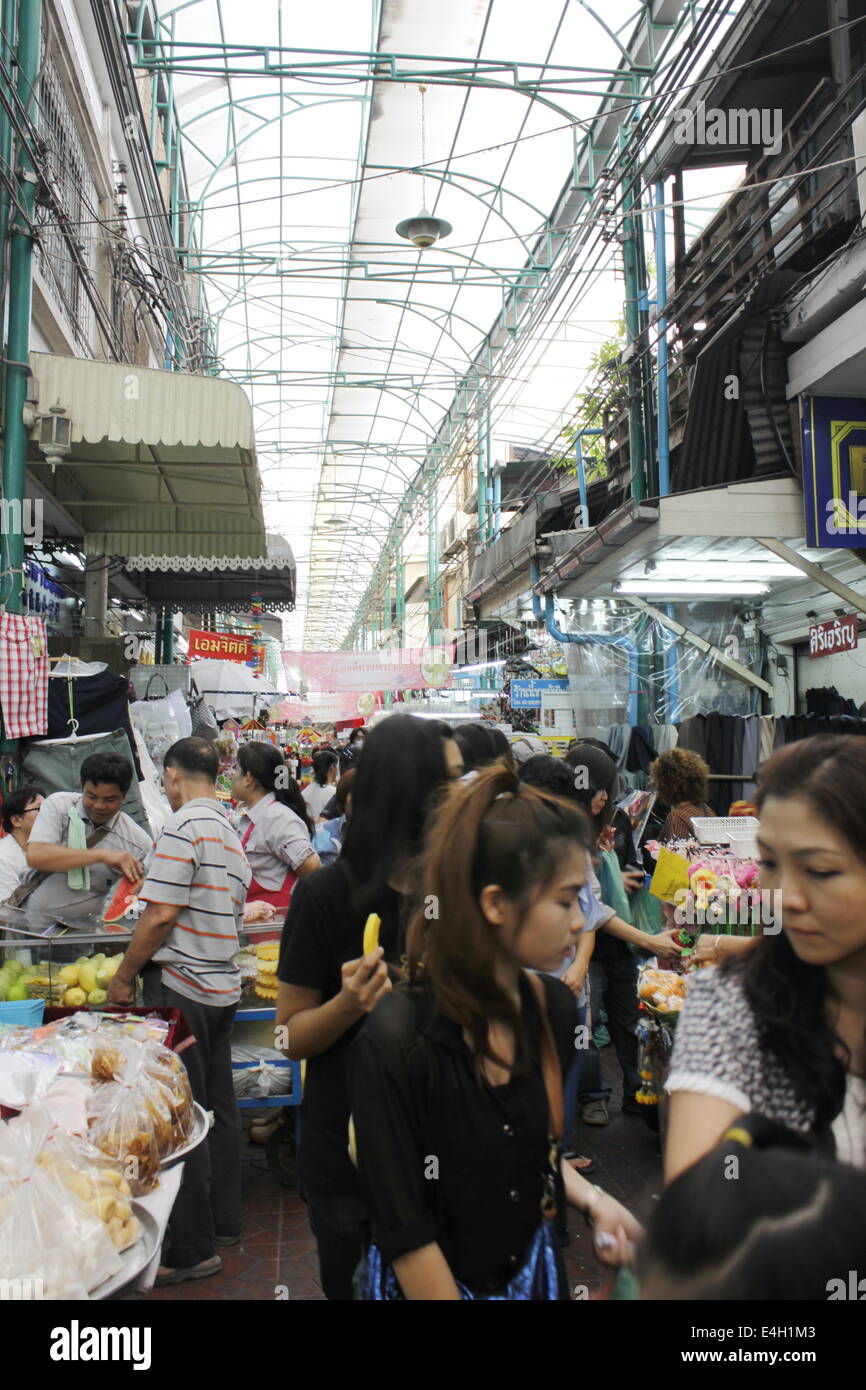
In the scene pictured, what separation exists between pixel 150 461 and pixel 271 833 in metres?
5.09

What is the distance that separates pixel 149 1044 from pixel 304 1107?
105 cm

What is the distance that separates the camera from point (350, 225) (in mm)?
16250

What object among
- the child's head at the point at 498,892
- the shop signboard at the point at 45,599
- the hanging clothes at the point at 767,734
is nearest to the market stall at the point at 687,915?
the child's head at the point at 498,892

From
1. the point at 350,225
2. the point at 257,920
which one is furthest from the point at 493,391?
the point at 257,920

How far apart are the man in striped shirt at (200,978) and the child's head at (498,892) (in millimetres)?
2374

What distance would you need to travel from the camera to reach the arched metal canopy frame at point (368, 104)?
10.9 meters

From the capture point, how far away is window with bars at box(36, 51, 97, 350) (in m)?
8.46

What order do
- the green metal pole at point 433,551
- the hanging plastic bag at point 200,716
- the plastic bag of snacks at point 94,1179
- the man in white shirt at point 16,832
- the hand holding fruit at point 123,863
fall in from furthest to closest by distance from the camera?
the green metal pole at point 433,551
the hanging plastic bag at point 200,716
the man in white shirt at point 16,832
the hand holding fruit at point 123,863
the plastic bag of snacks at point 94,1179

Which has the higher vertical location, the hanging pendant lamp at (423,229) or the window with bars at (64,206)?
the hanging pendant lamp at (423,229)

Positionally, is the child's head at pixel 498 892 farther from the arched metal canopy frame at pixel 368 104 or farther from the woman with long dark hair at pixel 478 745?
the arched metal canopy frame at pixel 368 104

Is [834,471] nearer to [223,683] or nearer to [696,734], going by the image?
[696,734]

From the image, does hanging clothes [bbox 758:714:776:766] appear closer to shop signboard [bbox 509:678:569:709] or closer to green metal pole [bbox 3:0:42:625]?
shop signboard [bbox 509:678:569:709]

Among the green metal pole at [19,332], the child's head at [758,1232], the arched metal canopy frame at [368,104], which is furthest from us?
the arched metal canopy frame at [368,104]
